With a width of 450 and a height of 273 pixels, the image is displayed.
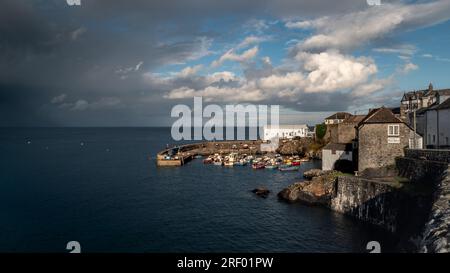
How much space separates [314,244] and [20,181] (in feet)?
179

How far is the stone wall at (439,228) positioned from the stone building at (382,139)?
645 inches

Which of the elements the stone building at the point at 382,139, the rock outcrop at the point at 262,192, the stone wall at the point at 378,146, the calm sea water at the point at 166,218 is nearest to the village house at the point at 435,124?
the stone building at the point at 382,139

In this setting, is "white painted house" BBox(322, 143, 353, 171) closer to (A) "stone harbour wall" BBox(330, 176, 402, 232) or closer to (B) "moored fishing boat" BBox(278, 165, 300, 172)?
(A) "stone harbour wall" BBox(330, 176, 402, 232)

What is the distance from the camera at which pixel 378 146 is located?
36.5m

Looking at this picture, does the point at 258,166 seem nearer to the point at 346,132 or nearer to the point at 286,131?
the point at 346,132

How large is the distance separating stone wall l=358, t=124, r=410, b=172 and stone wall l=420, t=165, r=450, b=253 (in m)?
Answer: 16.3

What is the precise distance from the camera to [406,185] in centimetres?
2825

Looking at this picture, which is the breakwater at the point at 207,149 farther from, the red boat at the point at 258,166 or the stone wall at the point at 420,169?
the stone wall at the point at 420,169

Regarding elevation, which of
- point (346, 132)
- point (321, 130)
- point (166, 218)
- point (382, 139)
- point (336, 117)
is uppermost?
point (336, 117)

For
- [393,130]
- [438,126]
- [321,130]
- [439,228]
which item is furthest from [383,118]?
[321,130]

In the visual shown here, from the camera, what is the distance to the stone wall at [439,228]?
14445 millimetres

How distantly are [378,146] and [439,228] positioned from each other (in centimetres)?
2196
